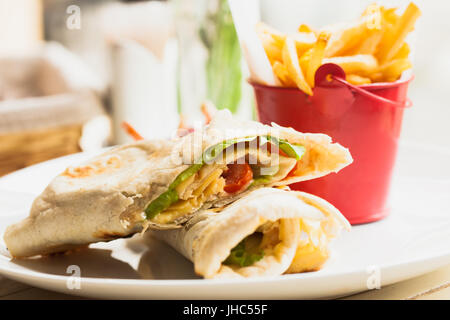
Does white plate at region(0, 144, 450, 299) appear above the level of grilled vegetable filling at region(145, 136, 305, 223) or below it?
below

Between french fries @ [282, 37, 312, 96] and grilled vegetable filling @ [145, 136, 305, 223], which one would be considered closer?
grilled vegetable filling @ [145, 136, 305, 223]

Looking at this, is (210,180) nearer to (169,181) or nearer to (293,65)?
(169,181)

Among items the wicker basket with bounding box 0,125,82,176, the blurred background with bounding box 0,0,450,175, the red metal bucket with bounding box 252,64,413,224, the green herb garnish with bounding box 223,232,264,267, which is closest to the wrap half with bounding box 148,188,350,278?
the green herb garnish with bounding box 223,232,264,267

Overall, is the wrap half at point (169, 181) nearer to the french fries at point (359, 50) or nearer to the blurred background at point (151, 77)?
the french fries at point (359, 50)

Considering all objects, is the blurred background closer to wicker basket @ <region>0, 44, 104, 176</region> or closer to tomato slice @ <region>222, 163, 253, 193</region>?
wicker basket @ <region>0, 44, 104, 176</region>

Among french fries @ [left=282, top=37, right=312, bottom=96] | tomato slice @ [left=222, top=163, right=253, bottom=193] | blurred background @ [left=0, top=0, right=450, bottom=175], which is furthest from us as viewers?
blurred background @ [left=0, top=0, right=450, bottom=175]

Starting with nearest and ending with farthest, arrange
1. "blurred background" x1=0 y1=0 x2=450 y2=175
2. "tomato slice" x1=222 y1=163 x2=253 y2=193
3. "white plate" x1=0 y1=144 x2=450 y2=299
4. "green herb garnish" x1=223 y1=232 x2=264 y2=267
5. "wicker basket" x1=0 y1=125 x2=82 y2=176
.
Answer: "white plate" x1=0 y1=144 x2=450 y2=299
"green herb garnish" x1=223 y1=232 x2=264 y2=267
"tomato slice" x1=222 y1=163 x2=253 y2=193
"blurred background" x1=0 y1=0 x2=450 y2=175
"wicker basket" x1=0 y1=125 x2=82 y2=176

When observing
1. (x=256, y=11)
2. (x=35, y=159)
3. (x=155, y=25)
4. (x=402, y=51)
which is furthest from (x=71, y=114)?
(x=402, y=51)

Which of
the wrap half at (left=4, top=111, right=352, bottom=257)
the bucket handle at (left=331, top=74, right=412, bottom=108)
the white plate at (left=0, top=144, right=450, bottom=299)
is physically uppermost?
the bucket handle at (left=331, top=74, right=412, bottom=108)
